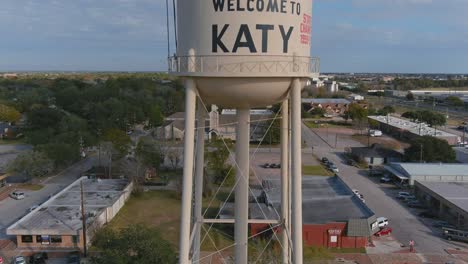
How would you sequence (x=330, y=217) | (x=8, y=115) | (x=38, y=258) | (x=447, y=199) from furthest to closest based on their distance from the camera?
1. (x=8, y=115)
2. (x=447, y=199)
3. (x=330, y=217)
4. (x=38, y=258)

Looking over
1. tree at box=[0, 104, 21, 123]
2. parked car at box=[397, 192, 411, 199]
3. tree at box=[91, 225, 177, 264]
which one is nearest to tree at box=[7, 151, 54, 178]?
tree at box=[91, 225, 177, 264]

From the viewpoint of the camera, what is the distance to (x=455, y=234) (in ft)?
67.8

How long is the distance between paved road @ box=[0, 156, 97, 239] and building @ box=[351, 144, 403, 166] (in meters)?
22.5

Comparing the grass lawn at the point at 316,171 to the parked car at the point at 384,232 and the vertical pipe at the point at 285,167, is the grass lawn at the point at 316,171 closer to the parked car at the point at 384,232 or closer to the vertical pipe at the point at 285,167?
the parked car at the point at 384,232

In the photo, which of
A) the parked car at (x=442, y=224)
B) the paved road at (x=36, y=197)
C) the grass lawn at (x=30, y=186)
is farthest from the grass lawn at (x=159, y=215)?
the parked car at (x=442, y=224)

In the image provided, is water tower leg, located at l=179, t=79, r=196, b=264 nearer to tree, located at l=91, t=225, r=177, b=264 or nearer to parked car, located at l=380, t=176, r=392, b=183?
tree, located at l=91, t=225, r=177, b=264

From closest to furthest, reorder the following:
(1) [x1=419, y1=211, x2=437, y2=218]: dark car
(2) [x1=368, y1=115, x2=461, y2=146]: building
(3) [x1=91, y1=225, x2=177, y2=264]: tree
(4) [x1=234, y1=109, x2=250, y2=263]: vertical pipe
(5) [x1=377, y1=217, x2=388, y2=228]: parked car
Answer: (4) [x1=234, y1=109, x2=250, y2=263]: vertical pipe → (3) [x1=91, y1=225, x2=177, y2=264]: tree → (5) [x1=377, y1=217, x2=388, y2=228]: parked car → (1) [x1=419, y1=211, x2=437, y2=218]: dark car → (2) [x1=368, y1=115, x2=461, y2=146]: building

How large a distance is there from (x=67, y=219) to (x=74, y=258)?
3.32 meters

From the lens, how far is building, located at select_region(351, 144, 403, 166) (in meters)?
36.6

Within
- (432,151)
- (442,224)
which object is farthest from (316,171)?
(442,224)

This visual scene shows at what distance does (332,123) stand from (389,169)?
3044 centimetres

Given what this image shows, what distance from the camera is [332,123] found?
204 ft

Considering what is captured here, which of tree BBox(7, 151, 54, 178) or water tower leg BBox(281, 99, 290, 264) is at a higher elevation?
water tower leg BBox(281, 99, 290, 264)

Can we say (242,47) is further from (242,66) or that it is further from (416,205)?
(416,205)
